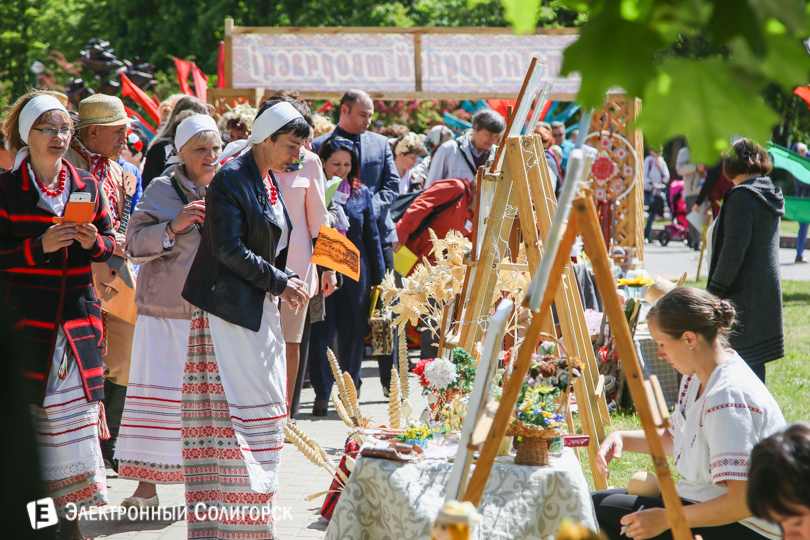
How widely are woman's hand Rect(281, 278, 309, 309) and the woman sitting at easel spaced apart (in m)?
1.43

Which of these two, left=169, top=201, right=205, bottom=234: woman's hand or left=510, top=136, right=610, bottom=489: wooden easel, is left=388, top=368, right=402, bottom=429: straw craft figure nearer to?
left=510, top=136, right=610, bottom=489: wooden easel

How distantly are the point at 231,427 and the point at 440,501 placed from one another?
112 centimetres

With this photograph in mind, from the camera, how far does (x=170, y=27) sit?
25719 mm

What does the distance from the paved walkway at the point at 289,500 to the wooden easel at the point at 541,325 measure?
7.07ft

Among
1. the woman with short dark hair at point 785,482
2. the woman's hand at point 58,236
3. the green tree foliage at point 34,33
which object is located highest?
the green tree foliage at point 34,33

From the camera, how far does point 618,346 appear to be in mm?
1943

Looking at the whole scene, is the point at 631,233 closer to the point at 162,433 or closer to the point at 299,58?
the point at 299,58

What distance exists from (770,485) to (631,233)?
713 cm

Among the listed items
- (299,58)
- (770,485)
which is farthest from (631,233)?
(770,485)

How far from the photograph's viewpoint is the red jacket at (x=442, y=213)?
20.7ft

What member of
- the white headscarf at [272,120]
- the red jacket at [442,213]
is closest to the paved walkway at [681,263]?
the red jacket at [442,213]

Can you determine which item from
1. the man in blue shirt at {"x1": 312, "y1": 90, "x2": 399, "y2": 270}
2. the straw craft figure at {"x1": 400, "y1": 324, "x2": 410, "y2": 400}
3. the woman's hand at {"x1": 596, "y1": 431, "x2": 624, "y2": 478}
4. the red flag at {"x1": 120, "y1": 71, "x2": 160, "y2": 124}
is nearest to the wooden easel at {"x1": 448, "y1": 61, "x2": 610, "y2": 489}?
the straw craft figure at {"x1": 400, "y1": 324, "x2": 410, "y2": 400}

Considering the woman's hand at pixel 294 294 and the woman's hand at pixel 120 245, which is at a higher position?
the woman's hand at pixel 120 245

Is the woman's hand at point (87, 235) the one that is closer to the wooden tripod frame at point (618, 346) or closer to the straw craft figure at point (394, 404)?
the straw craft figure at point (394, 404)
